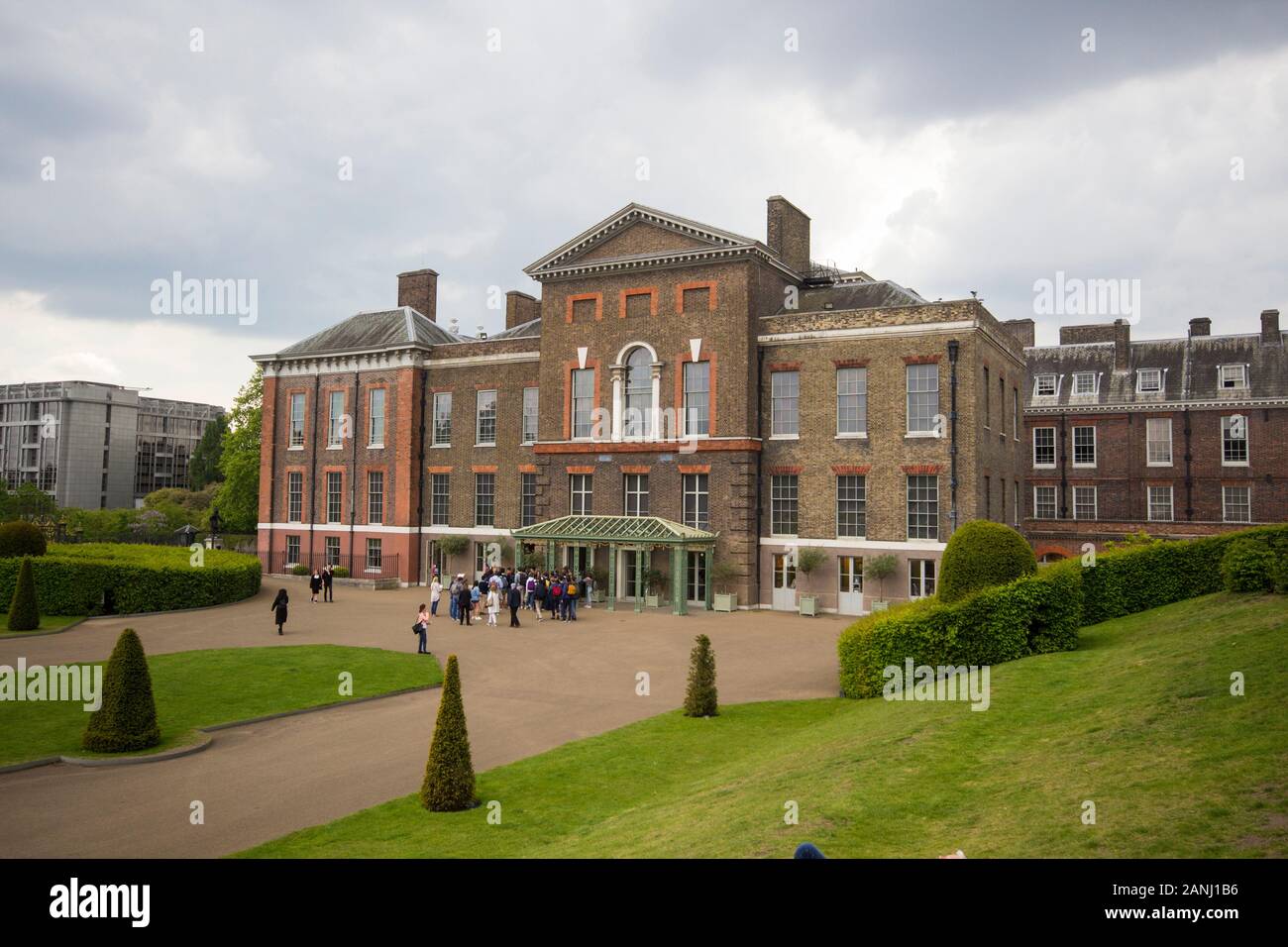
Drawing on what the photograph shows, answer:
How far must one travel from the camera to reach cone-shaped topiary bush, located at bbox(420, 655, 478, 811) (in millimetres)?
11820

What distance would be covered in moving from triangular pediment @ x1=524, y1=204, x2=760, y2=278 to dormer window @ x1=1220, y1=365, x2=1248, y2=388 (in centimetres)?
2847

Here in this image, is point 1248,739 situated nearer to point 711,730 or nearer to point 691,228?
point 711,730

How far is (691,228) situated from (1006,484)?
55.8 ft

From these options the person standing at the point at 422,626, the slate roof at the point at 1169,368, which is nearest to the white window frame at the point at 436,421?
the person standing at the point at 422,626

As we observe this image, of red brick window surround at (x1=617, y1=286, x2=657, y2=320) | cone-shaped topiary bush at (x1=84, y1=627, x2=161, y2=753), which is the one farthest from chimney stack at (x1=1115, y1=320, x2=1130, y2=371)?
cone-shaped topiary bush at (x1=84, y1=627, x2=161, y2=753)

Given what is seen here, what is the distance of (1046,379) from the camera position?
51000 mm

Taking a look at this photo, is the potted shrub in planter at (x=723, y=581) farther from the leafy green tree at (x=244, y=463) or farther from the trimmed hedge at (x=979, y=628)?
the leafy green tree at (x=244, y=463)

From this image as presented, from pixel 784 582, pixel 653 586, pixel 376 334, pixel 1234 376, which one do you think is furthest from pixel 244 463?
pixel 1234 376

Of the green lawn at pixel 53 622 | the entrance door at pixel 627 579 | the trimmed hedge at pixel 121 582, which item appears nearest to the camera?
the green lawn at pixel 53 622

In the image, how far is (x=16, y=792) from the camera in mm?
12734

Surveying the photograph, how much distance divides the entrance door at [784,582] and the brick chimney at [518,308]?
Result: 2170cm

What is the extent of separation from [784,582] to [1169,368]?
2825cm

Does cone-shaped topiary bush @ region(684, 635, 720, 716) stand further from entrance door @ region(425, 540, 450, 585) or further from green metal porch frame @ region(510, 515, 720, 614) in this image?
entrance door @ region(425, 540, 450, 585)

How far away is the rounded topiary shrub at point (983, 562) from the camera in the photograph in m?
17.8
